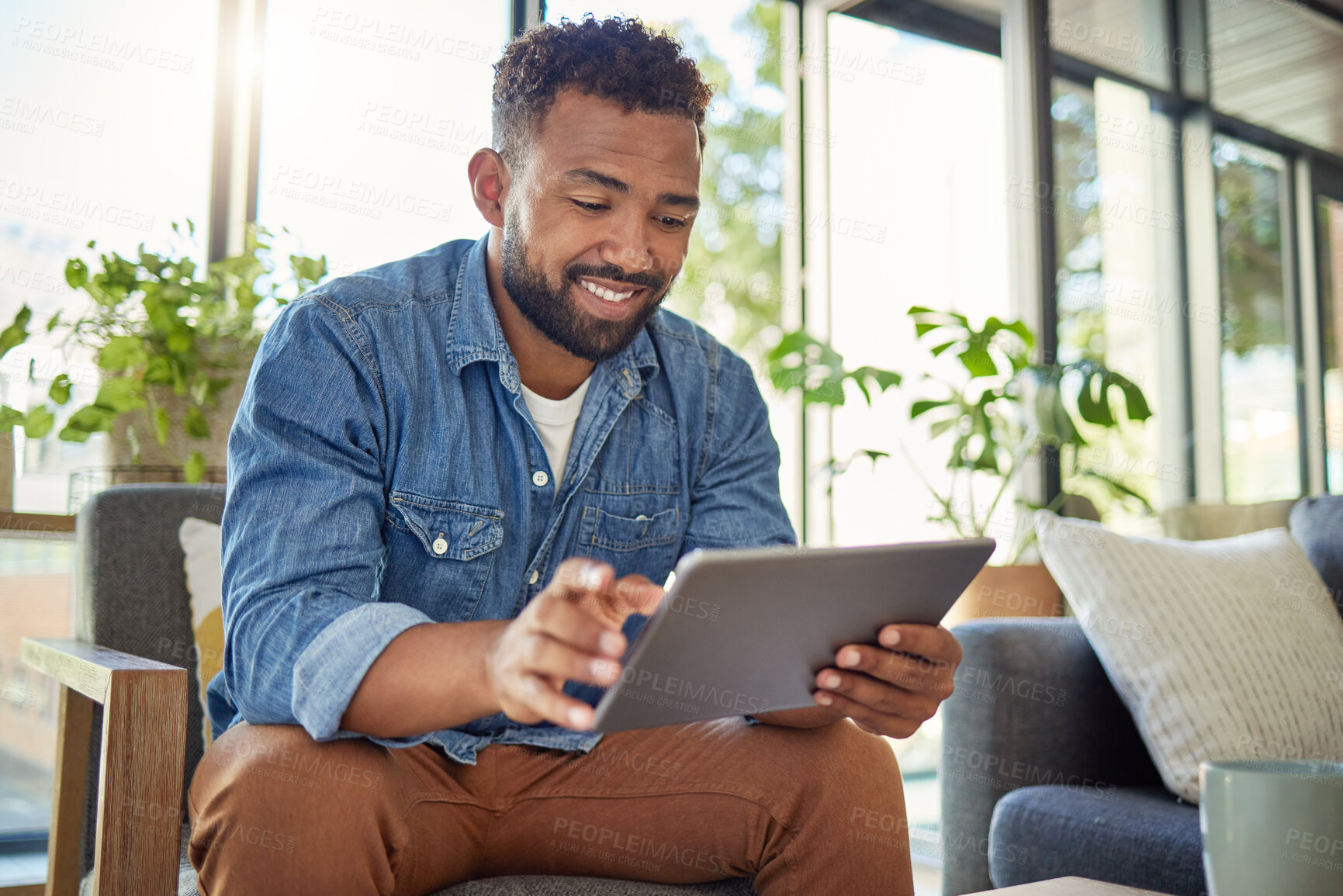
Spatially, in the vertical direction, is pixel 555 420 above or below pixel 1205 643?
above

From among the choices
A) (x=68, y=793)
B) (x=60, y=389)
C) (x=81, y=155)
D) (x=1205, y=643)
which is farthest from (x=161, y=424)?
(x=1205, y=643)

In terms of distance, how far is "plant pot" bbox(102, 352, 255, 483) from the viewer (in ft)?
5.92

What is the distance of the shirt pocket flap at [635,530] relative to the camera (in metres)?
1.27

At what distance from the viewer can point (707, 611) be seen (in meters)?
0.76

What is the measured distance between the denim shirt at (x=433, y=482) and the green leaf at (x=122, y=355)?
715 millimetres

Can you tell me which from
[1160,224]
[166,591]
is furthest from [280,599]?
[1160,224]

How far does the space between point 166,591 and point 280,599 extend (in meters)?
0.57

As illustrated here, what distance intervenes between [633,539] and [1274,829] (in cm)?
76

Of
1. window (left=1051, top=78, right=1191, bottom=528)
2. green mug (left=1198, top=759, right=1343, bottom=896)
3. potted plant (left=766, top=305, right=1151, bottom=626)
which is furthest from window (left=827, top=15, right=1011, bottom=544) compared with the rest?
green mug (left=1198, top=759, right=1343, bottom=896)

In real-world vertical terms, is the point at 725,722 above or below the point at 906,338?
below

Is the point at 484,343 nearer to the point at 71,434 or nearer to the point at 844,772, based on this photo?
the point at 844,772

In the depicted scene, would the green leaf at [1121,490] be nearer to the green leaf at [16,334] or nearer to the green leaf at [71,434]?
the green leaf at [71,434]

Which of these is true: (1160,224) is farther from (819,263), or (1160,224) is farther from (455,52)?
(455,52)

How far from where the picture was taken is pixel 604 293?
1273 millimetres
